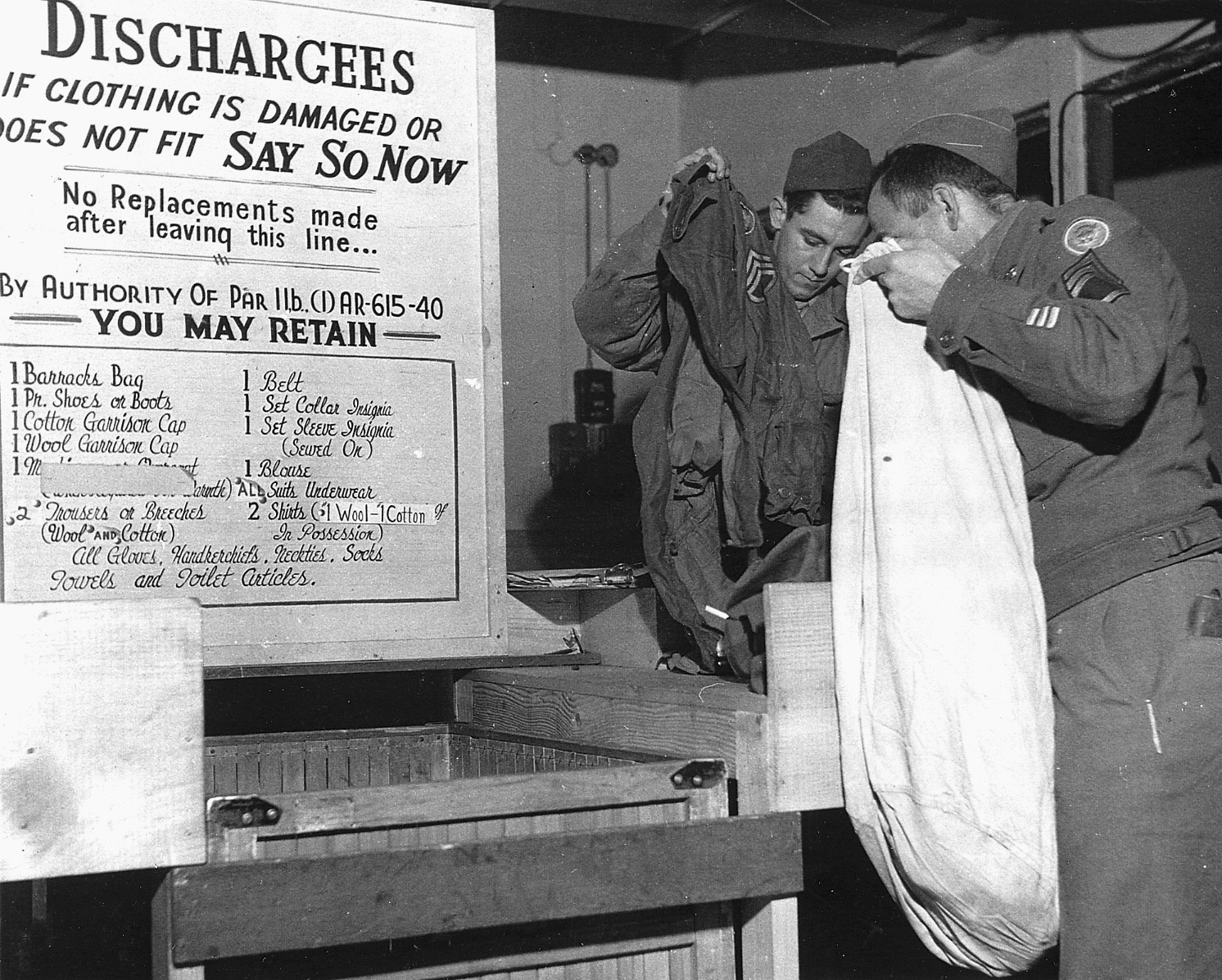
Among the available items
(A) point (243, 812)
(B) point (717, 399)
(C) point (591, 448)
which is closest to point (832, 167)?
(B) point (717, 399)

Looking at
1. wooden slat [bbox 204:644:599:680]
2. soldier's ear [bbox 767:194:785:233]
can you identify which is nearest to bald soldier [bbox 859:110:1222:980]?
soldier's ear [bbox 767:194:785:233]

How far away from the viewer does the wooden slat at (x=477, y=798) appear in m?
1.76

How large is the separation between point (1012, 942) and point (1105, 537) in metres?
0.57

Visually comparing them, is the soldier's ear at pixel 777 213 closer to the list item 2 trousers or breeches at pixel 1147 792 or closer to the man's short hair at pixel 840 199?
the man's short hair at pixel 840 199

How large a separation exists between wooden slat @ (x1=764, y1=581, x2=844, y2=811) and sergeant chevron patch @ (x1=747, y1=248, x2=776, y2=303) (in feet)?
1.85

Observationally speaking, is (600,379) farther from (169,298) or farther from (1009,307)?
(1009,307)

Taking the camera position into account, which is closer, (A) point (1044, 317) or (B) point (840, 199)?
(A) point (1044, 317)

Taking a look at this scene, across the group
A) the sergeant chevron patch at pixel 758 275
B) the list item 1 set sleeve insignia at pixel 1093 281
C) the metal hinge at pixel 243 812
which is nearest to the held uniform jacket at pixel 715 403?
the sergeant chevron patch at pixel 758 275

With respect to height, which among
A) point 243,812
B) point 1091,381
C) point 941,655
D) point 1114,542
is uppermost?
point 1091,381

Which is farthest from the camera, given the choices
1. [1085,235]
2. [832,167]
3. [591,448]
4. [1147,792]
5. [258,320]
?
[591,448]

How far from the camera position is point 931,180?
7.07ft

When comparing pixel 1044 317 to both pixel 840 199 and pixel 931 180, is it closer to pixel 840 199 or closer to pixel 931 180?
pixel 931 180

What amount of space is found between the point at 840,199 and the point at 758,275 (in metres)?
0.35

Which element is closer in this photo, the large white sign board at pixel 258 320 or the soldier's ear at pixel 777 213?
the large white sign board at pixel 258 320
